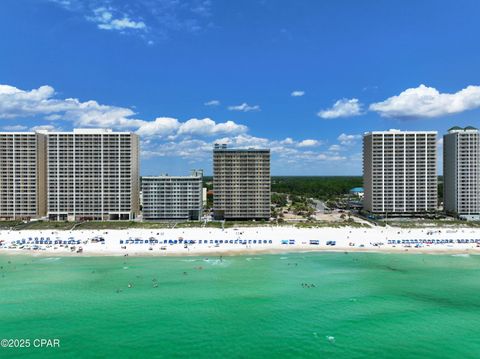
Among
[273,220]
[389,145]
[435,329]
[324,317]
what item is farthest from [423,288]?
[389,145]

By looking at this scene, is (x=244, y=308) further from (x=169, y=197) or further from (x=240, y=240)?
(x=169, y=197)

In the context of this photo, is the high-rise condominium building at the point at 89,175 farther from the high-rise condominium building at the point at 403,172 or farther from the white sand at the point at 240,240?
the high-rise condominium building at the point at 403,172

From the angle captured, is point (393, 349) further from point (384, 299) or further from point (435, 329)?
point (384, 299)

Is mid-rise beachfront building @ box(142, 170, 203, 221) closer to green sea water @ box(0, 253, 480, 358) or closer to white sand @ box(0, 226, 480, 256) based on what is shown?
white sand @ box(0, 226, 480, 256)

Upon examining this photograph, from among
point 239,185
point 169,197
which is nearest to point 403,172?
point 239,185

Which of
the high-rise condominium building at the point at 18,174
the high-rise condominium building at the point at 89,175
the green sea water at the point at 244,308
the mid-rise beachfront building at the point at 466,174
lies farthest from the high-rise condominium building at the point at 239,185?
the mid-rise beachfront building at the point at 466,174

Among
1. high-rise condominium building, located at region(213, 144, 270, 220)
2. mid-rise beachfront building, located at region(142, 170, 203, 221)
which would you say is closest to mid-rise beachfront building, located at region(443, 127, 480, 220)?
high-rise condominium building, located at region(213, 144, 270, 220)
